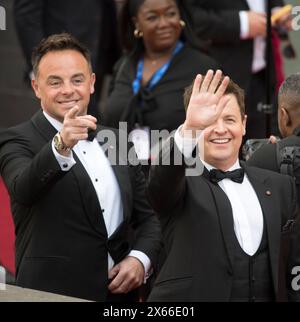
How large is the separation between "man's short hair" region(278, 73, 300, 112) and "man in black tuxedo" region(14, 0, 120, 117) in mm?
2174

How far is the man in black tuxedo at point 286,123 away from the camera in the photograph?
4.28 meters

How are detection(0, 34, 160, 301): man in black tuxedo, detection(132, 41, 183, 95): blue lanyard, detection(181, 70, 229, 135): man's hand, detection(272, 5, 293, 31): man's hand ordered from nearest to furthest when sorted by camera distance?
1. detection(181, 70, 229, 135): man's hand
2. detection(0, 34, 160, 301): man in black tuxedo
3. detection(132, 41, 183, 95): blue lanyard
4. detection(272, 5, 293, 31): man's hand

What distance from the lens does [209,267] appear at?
12.2 ft

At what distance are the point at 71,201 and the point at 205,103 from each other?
874 mm

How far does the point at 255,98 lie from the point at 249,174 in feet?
8.29

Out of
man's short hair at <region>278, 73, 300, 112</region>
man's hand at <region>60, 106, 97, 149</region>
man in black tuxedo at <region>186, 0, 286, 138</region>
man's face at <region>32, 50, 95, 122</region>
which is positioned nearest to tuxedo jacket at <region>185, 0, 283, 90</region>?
man in black tuxedo at <region>186, 0, 286, 138</region>

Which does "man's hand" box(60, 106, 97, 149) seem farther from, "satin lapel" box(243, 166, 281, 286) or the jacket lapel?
"satin lapel" box(243, 166, 281, 286)

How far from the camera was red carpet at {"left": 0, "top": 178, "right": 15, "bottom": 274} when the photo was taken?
5797 millimetres

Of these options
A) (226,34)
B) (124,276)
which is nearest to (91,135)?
(124,276)

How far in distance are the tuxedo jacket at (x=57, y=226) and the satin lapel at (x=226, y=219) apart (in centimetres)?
61
